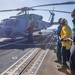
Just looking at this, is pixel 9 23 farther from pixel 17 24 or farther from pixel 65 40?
pixel 65 40

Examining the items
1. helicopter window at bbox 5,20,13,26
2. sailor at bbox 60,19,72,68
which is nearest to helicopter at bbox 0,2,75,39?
helicopter window at bbox 5,20,13,26

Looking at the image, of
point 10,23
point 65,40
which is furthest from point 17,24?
point 65,40

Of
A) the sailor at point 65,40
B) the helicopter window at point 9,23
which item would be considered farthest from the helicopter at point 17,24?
the sailor at point 65,40

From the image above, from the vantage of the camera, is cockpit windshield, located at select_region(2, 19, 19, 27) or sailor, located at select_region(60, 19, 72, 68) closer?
sailor, located at select_region(60, 19, 72, 68)

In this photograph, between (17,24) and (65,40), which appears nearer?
(65,40)

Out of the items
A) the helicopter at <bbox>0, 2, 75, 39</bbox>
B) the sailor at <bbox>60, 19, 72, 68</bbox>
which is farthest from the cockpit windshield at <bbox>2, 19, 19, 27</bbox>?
the sailor at <bbox>60, 19, 72, 68</bbox>

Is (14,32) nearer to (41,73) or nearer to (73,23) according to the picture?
(41,73)

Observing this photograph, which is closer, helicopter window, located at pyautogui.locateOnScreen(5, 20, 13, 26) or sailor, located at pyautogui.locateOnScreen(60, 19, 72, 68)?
sailor, located at pyautogui.locateOnScreen(60, 19, 72, 68)

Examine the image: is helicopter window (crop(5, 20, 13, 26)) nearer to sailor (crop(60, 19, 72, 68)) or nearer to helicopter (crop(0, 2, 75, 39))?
helicopter (crop(0, 2, 75, 39))

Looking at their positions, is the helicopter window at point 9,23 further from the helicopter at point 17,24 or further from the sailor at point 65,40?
the sailor at point 65,40

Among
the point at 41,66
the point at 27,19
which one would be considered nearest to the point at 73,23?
the point at 41,66

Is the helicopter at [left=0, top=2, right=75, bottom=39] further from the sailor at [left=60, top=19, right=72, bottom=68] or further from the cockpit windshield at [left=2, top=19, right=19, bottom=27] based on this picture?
the sailor at [left=60, top=19, right=72, bottom=68]

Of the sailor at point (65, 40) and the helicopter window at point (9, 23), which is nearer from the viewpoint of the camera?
the sailor at point (65, 40)

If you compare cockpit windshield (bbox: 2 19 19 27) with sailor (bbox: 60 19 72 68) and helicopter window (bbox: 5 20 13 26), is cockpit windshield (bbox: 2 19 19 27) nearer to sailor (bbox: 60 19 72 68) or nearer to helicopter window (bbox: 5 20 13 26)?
helicopter window (bbox: 5 20 13 26)
